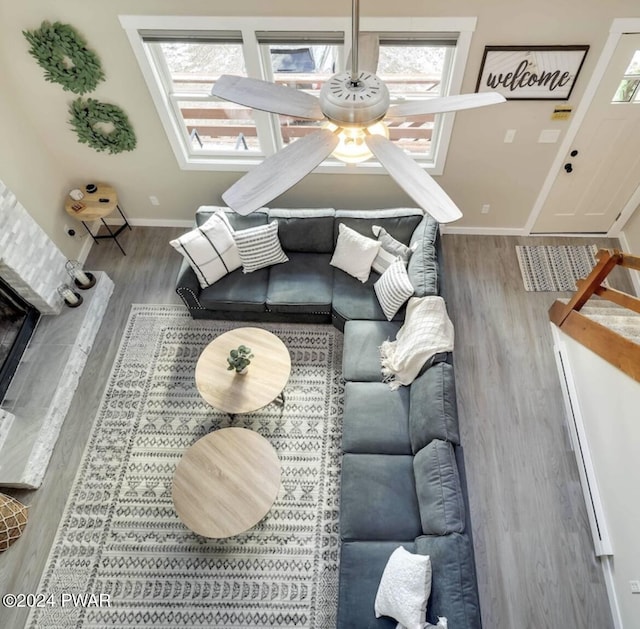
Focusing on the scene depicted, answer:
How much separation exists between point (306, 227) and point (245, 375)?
1.46 meters

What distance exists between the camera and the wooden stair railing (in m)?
3.05

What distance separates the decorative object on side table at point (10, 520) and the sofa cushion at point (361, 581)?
7.70 ft

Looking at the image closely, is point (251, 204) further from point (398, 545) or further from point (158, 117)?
point (158, 117)

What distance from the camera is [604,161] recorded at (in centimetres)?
414

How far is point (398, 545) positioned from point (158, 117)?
3.89m

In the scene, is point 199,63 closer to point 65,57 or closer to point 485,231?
point 65,57

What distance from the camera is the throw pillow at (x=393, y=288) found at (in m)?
3.70

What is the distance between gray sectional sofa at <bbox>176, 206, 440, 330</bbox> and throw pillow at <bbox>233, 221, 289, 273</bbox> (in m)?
0.08

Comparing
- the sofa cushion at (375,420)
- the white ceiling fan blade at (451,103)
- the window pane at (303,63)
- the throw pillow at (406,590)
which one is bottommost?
the throw pillow at (406,590)

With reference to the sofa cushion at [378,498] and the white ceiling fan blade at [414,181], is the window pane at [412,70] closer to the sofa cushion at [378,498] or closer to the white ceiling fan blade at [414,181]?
the white ceiling fan blade at [414,181]

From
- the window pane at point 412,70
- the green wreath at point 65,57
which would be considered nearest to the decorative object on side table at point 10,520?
the green wreath at point 65,57

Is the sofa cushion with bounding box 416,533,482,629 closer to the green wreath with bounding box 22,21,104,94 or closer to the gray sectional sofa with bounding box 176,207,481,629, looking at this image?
the gray sectional sofa with bounding box 176,207,481,629

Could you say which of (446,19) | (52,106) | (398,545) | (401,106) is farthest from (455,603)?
(52,106)

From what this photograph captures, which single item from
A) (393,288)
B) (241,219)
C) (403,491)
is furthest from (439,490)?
(241,219)
